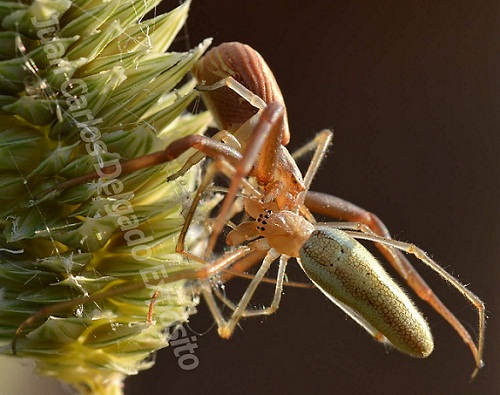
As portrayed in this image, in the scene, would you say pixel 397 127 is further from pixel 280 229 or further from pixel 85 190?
pixel 85 190

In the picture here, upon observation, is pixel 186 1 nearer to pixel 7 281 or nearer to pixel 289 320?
pixel 7 281

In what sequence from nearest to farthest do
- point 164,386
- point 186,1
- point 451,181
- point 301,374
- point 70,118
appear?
point 70,118, point 186,1, point 164,386, point 301,374, point 451,181

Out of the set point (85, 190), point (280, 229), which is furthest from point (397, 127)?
point (85, 190)

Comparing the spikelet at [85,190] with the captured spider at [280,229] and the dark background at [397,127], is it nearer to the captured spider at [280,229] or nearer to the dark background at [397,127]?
the captured spider at [280,229]

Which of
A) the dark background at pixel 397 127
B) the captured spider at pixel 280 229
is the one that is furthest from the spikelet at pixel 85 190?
the dark background at pixel 397 127

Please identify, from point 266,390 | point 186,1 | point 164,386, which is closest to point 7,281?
point 186,1
